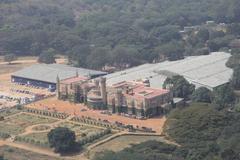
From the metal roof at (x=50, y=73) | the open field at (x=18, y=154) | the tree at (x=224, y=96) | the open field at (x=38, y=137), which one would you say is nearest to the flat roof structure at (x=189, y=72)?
the tree at (x=224, y=96)

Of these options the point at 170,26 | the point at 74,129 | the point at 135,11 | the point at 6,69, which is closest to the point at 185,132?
the point at 74,129

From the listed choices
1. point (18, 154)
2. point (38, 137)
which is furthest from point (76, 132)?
point (18, 154)

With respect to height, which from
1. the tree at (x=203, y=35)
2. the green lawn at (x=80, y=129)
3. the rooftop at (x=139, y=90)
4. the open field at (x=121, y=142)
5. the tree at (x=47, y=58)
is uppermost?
the tree at (x=203, y=35)

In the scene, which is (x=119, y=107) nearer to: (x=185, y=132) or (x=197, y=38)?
(x=185, y=132)

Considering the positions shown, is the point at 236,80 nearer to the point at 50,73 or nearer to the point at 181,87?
the point at 181,87

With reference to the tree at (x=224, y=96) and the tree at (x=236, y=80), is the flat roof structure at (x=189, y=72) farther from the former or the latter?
the tree at (x=224, y=96)

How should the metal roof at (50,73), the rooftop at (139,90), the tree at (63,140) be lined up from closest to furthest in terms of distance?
the tree at (63,140), the rooftop at (139,90), the metal roof at (50,73)
